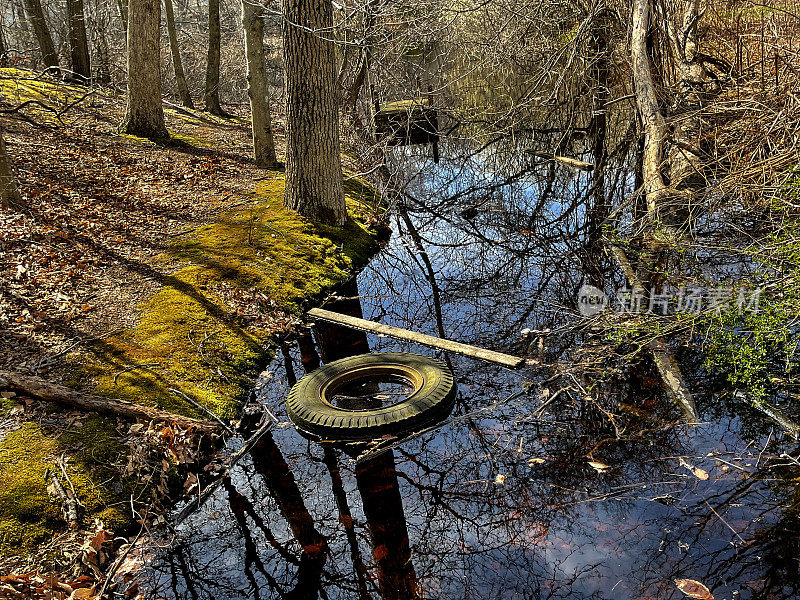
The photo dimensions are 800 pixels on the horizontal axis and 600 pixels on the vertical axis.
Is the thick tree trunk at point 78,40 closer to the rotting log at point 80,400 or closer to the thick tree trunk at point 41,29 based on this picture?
the thick tree trunk at point 41,29

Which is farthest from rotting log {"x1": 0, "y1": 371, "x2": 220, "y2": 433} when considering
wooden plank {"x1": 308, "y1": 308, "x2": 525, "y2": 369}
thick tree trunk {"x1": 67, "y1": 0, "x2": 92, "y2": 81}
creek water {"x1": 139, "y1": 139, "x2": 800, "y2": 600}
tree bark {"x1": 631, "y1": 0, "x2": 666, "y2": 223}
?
thick tree trunk {"x1": 67, "y1": 0, "x2": 92, "y2": 81}

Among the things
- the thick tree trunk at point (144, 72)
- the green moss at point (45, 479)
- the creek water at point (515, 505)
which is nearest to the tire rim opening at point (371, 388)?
the creek water at point (515, 505)

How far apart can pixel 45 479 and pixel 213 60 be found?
1506 cm

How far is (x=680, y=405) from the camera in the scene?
5691 millimetres

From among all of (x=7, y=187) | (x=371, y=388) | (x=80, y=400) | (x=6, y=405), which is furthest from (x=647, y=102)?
(x=6, y=405)

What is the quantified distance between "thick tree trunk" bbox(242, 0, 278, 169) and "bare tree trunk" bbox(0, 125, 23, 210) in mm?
4842

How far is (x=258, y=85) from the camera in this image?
12.2m

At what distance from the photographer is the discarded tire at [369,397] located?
5453 millimetres

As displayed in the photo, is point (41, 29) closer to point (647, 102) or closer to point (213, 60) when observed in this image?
point (213, 60)

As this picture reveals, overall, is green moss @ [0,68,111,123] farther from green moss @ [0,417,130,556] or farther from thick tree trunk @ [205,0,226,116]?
green moss @ [0,417,130,556]

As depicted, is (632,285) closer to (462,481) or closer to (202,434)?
(462,481)

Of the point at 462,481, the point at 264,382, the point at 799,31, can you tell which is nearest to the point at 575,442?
the point at 462,481

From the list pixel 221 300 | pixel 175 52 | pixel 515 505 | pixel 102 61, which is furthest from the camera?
pixel 175 52

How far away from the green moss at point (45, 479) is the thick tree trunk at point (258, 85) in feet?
27.9
